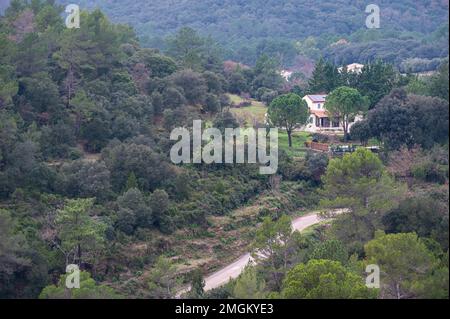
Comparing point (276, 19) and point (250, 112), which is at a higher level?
point (250, 112)

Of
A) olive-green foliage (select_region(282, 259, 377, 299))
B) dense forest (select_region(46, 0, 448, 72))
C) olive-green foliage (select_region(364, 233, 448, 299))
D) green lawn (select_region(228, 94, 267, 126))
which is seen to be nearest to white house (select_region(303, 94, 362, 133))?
green lawn (select_region(228, 94, 267, 126))

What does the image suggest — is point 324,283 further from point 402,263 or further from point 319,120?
point 319,120

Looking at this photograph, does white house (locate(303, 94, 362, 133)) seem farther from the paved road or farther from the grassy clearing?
the paved road

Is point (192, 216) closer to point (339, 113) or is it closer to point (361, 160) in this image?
point (361, 160)

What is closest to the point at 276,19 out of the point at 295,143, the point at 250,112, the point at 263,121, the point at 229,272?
the point at 250,112

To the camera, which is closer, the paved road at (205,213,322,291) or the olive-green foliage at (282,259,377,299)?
the olive-green foliage at (282,259,377,299)

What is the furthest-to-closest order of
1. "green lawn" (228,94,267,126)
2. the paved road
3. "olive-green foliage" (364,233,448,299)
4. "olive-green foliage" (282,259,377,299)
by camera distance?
"green lawn" (228,94,267,126), the paved road, "olive-green foliage" (364,233,448,299), "olive-green foliage" (282,259,377,299)
